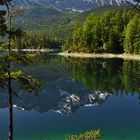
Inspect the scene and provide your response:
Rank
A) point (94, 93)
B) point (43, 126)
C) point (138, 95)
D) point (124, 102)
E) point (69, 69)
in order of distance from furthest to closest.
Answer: point (69, 69), point (94, 93), point (138, 95), point (124, 102), point (43, 126)

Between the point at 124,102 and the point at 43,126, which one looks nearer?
the point at 43,126

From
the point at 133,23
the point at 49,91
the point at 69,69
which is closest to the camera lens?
the point at 49,91

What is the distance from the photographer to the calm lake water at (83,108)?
53531mm

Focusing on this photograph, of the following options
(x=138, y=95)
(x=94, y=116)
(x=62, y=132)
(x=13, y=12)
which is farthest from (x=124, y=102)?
Answer: (x=13, y=12)

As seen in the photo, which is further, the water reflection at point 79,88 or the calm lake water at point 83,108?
the water reflection at point 79,88

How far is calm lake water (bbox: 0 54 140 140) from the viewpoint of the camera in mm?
53531

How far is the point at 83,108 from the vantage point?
252ft

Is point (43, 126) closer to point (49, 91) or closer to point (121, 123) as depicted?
point (121, 123)

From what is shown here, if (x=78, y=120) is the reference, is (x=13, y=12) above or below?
above

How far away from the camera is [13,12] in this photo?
1016 inches

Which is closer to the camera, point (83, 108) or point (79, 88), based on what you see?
point (83, 108)

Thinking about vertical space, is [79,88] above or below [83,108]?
below

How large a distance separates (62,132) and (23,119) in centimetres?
1374

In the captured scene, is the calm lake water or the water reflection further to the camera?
the water reflection
